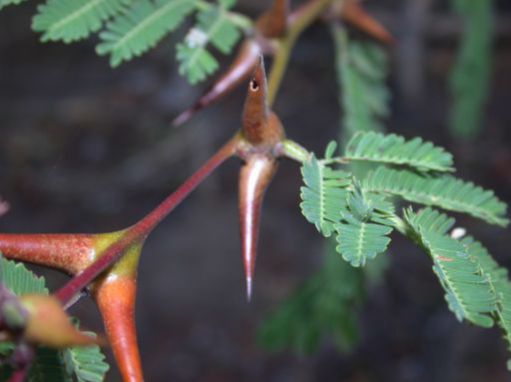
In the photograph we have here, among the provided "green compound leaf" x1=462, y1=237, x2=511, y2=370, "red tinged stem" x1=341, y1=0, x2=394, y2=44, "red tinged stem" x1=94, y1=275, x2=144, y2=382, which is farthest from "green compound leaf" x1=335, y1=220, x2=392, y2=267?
"red tinged stem" x1=341, y1=0, x2=394, y2=44

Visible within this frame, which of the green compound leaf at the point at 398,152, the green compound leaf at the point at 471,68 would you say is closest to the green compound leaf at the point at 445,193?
the green compound leaf at the point at 398,152

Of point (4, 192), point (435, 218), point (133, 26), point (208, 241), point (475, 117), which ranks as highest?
point (4, 192)

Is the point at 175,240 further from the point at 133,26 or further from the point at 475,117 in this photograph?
the point at 133,26

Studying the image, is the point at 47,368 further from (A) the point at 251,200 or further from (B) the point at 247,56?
(B) the point at 247,56

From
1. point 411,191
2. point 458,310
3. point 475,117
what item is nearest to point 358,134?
point 411,191

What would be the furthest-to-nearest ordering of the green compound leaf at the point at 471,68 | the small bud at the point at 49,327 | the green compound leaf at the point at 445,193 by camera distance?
the green compound leaf at the point at 471,68 < the green compound leaf at the point at 445,193 < the small bud at the point at 49,327

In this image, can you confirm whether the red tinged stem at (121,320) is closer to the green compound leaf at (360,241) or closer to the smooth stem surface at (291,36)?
the green compound leaf at (360,241)

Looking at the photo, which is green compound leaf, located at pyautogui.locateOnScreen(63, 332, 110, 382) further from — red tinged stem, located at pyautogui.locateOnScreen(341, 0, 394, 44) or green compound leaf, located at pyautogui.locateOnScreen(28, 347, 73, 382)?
red tinged stem, located at pyautogui.locateOnScreen(341, 0, 394, 44)
